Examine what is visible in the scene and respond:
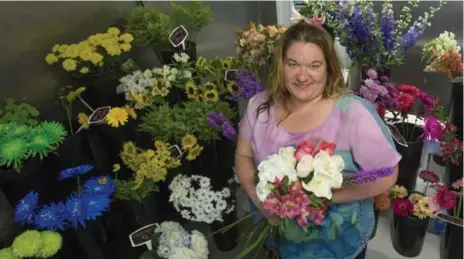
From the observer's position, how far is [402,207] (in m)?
1.78

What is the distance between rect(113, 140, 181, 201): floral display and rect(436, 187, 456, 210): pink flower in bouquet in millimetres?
1053

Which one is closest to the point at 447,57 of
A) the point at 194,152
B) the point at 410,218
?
the point at 410,218

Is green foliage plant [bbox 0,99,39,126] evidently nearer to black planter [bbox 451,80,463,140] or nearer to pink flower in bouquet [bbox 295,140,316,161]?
pink flower in bouquet [bbox 295,140,316,161]

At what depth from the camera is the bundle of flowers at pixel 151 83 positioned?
1909 millimetres

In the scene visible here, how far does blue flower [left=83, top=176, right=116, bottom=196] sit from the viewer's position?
1512 millimetres

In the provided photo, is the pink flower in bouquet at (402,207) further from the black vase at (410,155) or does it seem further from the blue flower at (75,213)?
the blue flower at (75,213)

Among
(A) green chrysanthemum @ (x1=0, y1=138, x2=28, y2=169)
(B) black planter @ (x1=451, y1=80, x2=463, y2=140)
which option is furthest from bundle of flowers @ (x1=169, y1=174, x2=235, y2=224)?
(B) black planter @ (x1=451, y1=80, x2=463, y2=140)

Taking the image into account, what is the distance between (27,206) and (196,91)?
0.87 metres

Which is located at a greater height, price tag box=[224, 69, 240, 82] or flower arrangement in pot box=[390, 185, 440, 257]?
price tag box=[224, 69, 240, 82]

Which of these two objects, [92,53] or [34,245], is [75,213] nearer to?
[34,245]


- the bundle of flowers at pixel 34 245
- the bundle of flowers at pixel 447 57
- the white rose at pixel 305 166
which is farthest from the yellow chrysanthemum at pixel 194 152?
the bundle of flowers at pixel 447 57

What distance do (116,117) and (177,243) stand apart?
23.0 inches

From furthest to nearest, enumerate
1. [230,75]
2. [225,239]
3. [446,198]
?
[230,75]
[225,239]
[446,198]

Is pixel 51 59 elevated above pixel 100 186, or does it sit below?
above
